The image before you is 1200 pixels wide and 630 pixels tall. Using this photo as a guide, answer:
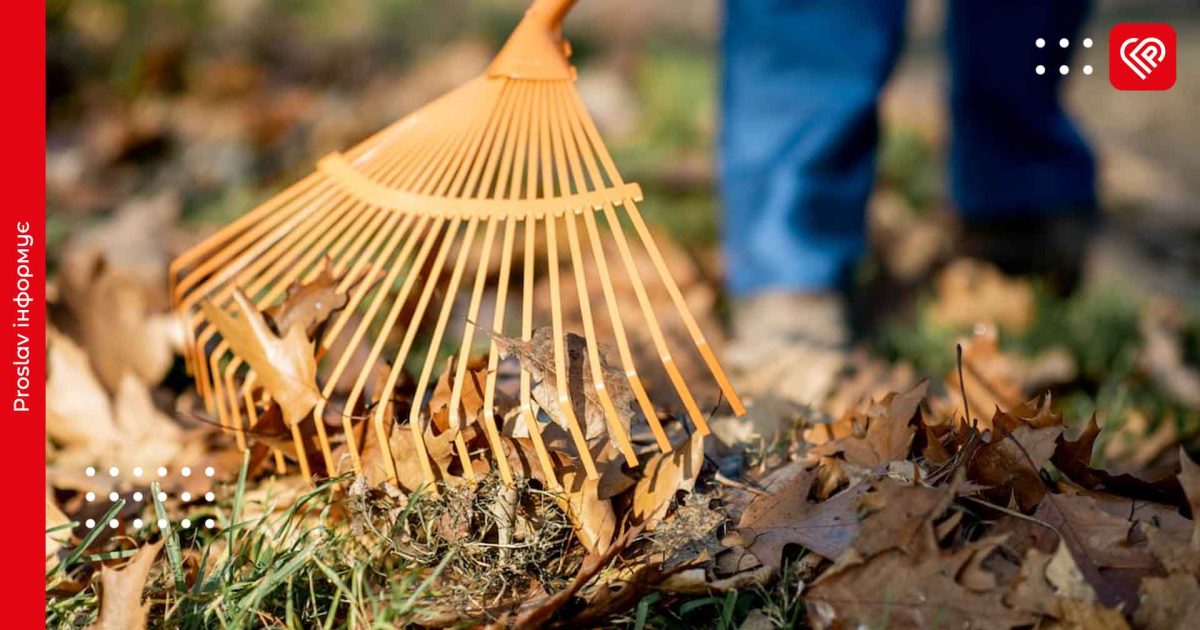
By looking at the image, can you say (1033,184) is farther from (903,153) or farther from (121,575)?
(121,575)

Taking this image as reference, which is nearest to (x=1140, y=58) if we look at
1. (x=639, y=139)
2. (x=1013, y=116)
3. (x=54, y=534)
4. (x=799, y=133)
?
(x=1013, y=116)

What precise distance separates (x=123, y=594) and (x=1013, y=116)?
242 centimetres

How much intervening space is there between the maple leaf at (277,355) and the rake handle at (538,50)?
45cm

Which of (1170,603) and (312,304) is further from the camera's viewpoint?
(312,304)

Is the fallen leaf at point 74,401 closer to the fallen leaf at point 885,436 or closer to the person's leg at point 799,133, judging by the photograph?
the fallen leaf at point 885,436

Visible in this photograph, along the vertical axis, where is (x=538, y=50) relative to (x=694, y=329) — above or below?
above

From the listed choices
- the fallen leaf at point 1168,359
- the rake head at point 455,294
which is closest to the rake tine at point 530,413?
the rake head at point 455,294

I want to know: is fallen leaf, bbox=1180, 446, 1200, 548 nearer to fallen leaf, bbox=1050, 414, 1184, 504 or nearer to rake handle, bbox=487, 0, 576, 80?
fallen leaf, bbox=1050, 414, 1184, 504

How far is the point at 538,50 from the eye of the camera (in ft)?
4.98

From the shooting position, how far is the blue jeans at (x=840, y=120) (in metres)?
2.30

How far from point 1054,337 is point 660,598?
5.20 feet

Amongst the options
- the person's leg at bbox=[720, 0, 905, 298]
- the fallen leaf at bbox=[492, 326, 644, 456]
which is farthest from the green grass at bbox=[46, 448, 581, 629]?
the person's leg at bbox=[720, 0, 905, 298]

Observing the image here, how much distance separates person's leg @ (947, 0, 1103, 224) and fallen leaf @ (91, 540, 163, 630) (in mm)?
2335
